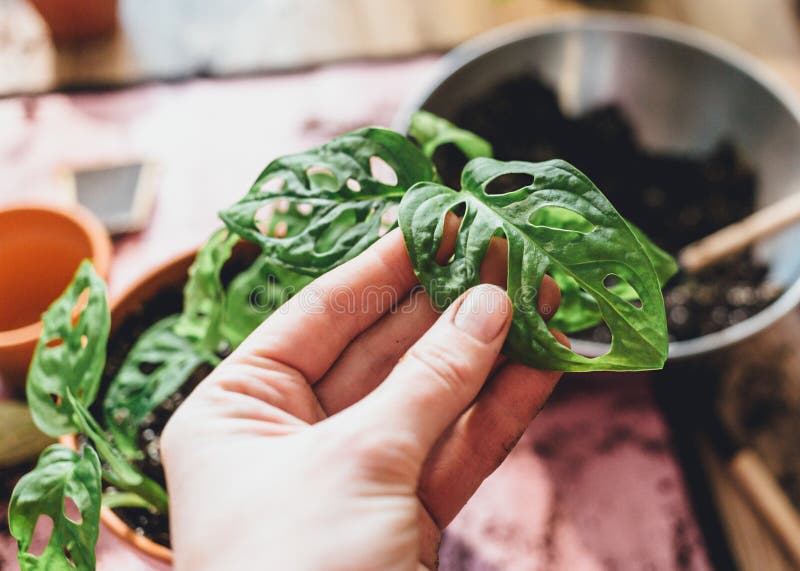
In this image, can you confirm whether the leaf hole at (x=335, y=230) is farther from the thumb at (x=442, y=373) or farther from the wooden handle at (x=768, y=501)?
the wooden handle at (x=768, y=501)

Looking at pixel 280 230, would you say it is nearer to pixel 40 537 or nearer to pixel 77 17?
pixel 40 537

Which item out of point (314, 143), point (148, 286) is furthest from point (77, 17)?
point (148, 286)

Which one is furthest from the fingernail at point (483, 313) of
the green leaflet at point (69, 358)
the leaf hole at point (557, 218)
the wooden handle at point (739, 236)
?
the wooden handle at point (739, 236)

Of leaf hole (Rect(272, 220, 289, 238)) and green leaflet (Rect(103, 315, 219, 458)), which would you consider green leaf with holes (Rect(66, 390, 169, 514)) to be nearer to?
green leaflet (Rect(103, 315, 219, 458))

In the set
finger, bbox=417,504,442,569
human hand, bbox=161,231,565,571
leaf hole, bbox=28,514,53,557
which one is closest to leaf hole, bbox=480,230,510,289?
human hand, bbox=161,231,565,571

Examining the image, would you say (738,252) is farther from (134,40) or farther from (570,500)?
(134,40)

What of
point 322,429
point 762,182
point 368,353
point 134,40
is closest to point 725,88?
point 762,182
